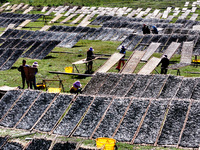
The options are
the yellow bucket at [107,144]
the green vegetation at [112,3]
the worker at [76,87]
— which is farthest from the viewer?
the green vegetation at [112,3]

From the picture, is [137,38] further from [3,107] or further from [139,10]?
[139,10]

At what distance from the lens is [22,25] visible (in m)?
42.2

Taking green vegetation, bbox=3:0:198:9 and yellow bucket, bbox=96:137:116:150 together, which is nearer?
yellow bucket, bbox=96:137:116:150

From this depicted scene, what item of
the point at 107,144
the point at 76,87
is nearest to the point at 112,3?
the point at 76,87

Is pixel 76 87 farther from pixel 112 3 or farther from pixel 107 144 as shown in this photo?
pixel 112 3

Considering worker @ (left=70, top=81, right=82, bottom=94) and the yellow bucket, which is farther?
worker @ (left=70, top=81, right=82, bottom=94)

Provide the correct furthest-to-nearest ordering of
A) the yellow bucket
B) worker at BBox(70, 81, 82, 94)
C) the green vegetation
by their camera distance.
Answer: the green vegetation, worker at BBox(70, 81, 82, 94), the yellow bucket

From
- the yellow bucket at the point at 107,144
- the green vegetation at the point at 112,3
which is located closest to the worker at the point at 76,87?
the yellow bucket at the point at 107,144

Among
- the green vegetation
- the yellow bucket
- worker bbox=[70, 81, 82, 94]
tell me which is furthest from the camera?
the green vegetation

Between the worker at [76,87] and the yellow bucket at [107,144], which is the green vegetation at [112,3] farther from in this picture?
the yellow bucket at [107,144]

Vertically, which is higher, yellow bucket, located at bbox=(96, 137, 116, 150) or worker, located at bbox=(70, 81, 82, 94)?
yellow bucket, located at bbox=(96, 137, 116, 150)

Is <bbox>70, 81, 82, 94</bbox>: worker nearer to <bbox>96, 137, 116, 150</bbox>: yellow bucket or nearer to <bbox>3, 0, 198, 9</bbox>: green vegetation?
<bbox>96, 137, 116, 150</bbox>: yellow bucket

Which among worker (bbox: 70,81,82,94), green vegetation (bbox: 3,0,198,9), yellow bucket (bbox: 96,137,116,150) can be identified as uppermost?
yellow bucket (bbox: 96,137,116,150)

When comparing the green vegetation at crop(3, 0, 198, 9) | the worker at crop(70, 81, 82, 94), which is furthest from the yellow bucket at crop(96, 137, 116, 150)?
the green vegetation at crop(3, 0, 198, 9)
